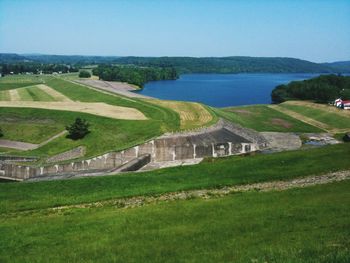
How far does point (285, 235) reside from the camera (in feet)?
45.3

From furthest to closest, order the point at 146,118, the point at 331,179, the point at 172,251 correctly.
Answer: the point at 146,118 → the point at 331,179 → the point at 172,251

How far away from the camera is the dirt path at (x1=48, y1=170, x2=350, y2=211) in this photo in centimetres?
2202

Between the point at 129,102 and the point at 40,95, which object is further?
the point at 40,95

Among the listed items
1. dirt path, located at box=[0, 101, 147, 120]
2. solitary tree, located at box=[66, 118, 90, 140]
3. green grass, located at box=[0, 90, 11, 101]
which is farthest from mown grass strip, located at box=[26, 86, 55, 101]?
solitary tree, located at box=[66, 118, 90, 140]

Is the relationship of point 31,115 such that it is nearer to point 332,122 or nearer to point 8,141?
point 8,141

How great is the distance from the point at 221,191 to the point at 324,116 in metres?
57.5

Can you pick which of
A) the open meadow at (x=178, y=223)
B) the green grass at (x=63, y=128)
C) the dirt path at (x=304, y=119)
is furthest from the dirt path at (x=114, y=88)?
the open meadow at (x=178, y=223)

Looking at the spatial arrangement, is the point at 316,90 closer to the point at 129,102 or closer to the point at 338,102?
the point at 338,102

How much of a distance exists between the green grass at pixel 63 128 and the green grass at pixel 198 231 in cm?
2621

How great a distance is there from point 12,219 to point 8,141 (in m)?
36.1

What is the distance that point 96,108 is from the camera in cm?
6869

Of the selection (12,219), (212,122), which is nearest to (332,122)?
(212,122)

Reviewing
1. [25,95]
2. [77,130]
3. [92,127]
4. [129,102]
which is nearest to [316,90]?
[129,102]

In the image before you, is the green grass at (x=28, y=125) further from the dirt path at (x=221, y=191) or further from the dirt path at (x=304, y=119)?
the dirt path at (x=304, y=119)
